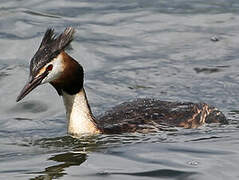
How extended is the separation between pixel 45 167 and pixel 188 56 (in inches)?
238

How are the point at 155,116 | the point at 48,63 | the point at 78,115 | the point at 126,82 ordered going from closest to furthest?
1. the point at 48,63
2. the point at 78,115
3. the point at 155,116
4. the point at 126,82

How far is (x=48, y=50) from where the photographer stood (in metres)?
9.56

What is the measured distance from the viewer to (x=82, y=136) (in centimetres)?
1002

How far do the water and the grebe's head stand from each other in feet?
2.43

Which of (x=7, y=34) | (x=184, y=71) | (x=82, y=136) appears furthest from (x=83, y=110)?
(x=7, y=34)

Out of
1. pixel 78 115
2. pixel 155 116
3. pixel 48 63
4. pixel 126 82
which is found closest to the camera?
pixel 48 63

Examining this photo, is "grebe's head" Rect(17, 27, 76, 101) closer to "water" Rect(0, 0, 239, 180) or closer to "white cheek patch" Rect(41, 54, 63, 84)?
"white cheek patch" Rect(41, 54, 63, 84)

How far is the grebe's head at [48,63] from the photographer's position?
30.6 feet

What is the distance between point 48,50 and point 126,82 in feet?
11.5

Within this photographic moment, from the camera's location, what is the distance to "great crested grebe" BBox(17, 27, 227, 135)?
31.1ft

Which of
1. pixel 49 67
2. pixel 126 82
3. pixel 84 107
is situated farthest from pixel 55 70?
pixel 126 82

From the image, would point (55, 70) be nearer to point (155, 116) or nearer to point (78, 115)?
point (78, 115)

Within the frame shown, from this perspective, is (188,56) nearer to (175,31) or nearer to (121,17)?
(175,31)

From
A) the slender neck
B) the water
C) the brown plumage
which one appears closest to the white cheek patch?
the slender neck
